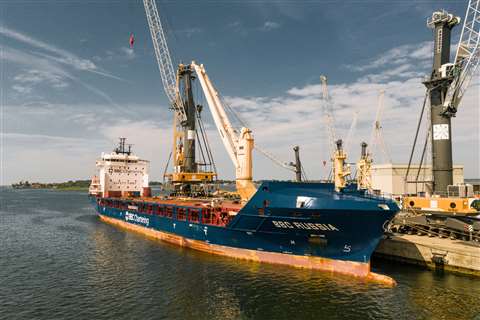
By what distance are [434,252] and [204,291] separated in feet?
71.3

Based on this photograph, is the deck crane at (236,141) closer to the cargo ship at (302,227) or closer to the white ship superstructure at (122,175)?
the cargo ship at (302,227)

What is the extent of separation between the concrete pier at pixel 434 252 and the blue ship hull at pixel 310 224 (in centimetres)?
763

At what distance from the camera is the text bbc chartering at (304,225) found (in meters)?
25.5

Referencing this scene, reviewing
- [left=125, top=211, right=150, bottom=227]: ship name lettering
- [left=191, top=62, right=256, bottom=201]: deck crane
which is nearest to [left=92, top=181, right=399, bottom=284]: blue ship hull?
[left=191, top=62, right=256, bottom=201]: deck crane

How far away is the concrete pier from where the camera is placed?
2620 cm

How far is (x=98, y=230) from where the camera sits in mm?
52562

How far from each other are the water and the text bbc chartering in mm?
4093

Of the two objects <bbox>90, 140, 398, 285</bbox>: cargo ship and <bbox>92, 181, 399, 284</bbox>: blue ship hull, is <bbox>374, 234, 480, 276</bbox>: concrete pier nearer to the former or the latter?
<bbox>90, 140, 398, 285</bbox>: cargo ship

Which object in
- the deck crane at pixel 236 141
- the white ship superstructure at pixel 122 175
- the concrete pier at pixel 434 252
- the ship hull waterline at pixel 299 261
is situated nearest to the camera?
the ship hull waterline at pixel 299 261

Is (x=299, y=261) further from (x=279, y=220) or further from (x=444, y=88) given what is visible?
(x=444, y=88)

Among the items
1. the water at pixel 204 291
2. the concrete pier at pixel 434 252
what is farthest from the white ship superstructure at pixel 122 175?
the concrete pier at pixel 434 252

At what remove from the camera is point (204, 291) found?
76.3 ft

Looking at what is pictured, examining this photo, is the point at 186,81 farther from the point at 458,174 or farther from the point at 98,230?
the point at 458,174

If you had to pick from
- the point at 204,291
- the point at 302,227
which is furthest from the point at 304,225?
the point at 204,291
